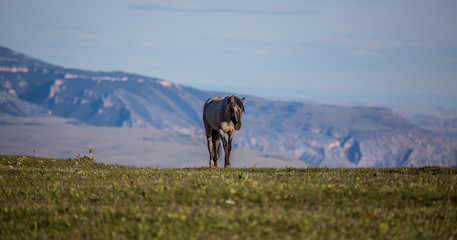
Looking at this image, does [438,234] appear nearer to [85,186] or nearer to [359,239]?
[359,239]

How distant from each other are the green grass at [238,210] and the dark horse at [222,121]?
13414mm

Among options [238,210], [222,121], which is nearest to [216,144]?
[222,121]

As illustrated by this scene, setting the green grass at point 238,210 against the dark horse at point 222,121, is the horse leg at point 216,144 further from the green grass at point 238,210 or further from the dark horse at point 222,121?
the green grass at point 238,210

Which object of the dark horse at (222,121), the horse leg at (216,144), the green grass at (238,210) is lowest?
the green grass at (238,210)

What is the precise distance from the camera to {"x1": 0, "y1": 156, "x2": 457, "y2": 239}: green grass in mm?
12531

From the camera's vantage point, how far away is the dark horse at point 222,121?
31.5m

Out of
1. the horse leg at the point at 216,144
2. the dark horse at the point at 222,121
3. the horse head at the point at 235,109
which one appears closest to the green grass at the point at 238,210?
the horse head at the point at 235,109

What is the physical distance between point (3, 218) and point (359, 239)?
9883 mm

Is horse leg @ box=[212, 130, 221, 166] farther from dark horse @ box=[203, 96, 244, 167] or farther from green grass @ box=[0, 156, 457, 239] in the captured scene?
green grass @ box=[0, 156, 457, 239]

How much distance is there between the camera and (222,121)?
32.5 meters

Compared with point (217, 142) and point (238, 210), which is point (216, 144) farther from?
point (238, 210)

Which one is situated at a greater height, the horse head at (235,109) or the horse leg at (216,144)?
the horse head at (235,109)

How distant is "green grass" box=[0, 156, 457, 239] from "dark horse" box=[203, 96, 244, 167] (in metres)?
13.4

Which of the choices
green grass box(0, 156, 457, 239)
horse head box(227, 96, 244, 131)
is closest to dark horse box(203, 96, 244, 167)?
horse head box(227, 96, 244, 131)
